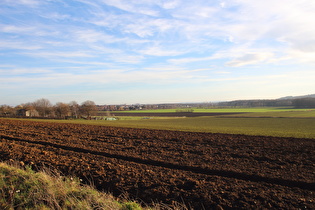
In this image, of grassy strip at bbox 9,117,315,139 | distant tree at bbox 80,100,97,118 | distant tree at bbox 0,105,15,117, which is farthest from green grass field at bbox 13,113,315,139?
distant tree at bbox 0,105,15,117

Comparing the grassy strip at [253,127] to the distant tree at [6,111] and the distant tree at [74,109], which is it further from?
the distant tree at [6,111]

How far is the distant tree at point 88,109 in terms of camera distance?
77500 mm

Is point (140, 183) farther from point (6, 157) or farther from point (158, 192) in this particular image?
point (6, 157)

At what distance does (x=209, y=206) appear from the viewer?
7117mm

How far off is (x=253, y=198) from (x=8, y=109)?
10184cm

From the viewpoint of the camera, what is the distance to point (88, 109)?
77.6 metres

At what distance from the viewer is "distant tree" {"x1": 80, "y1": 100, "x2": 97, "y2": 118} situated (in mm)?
77500

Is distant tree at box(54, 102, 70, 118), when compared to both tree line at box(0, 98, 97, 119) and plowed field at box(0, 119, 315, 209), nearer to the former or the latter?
tree line at box(0, 98, 97, 119)

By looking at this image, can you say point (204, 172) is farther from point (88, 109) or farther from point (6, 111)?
point (6, 111)

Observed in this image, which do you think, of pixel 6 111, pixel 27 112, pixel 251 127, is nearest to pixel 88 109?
pixel 27 112

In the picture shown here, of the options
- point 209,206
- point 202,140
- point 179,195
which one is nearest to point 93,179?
point 179,195

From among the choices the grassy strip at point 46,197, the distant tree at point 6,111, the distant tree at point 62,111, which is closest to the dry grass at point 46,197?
the grassy strip at point 46,197

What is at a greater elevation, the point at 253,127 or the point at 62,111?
the point at 62,111

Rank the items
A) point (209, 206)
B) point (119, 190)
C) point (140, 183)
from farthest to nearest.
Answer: point (140, 183) < point (119, 190) < point (209, 206)
